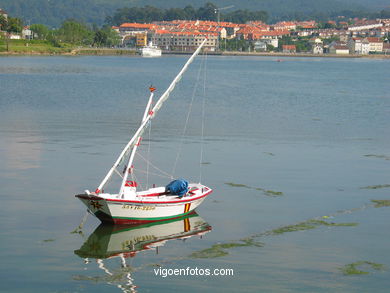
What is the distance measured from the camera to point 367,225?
100ft

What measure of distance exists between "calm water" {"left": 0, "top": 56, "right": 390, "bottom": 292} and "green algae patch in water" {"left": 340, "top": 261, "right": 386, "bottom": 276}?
3.1 inches

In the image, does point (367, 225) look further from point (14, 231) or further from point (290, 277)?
point (14, 231)

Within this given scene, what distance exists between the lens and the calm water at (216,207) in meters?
24.2

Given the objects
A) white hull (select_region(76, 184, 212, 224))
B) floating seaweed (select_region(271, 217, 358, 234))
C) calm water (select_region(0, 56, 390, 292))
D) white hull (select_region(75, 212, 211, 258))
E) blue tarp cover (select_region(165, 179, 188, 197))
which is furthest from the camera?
blue tarp cover (select_region(165, 179, 188, 197))

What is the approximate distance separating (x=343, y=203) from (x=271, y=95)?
6401 centimetres

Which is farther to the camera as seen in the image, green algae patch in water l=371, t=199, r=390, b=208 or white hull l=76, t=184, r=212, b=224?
green algae patch in water l=371, t=199, r=390, b=208

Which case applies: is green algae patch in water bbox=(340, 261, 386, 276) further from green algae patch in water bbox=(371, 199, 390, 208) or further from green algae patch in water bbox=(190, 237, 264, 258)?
green algae patch in water bbox=(371, 199, 390, 208)

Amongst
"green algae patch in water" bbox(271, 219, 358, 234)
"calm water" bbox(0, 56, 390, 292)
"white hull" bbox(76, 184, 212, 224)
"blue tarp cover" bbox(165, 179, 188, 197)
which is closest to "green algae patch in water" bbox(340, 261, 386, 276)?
"calm water" bbox(0, 56, 390, 292)

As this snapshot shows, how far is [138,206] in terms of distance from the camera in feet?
95.1

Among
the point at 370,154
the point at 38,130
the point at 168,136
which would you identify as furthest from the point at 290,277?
the point at 38,130

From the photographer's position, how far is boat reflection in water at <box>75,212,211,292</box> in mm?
24172

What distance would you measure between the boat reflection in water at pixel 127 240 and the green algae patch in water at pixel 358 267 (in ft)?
19.3

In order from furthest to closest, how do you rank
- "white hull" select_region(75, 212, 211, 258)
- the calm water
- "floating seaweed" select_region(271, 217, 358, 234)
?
→ "floating seaweed" select_region(271, 217, 358, 234) < "white hull" select_region(75, 212, 211, 258) < the calm water

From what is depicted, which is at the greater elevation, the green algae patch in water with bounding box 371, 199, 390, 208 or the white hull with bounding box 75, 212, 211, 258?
the white hull with bounding box 75, 212, 211, 258
